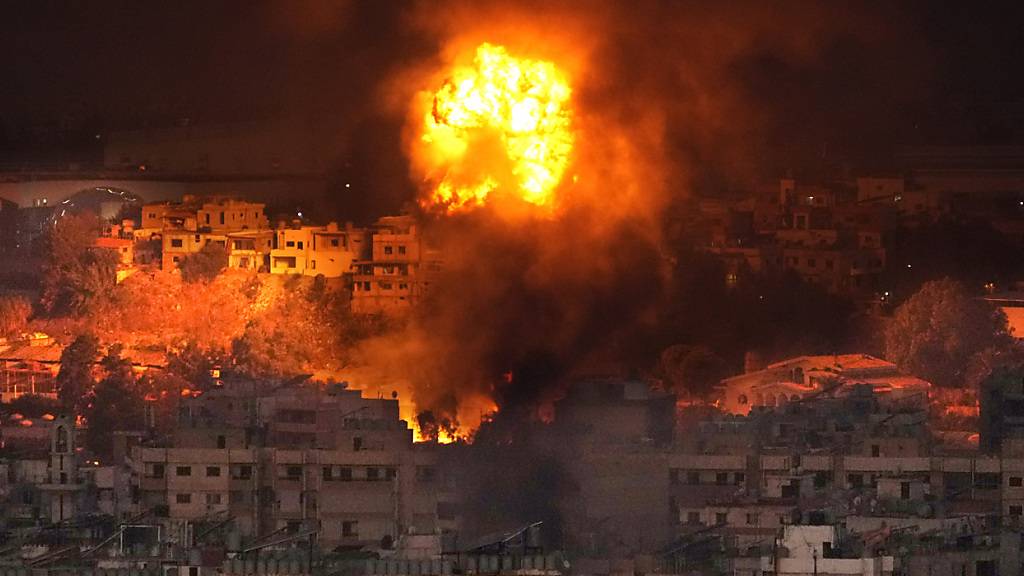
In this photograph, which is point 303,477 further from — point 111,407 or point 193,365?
point 193,365

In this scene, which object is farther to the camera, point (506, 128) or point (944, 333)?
point (944, 333)

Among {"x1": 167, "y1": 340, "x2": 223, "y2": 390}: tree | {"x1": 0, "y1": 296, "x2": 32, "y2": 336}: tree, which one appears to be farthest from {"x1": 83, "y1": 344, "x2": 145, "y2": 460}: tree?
{"x1": 0, "y1": 296, "x2": 32, "y2": 336}: tree

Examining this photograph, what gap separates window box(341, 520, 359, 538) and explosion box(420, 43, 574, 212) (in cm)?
629

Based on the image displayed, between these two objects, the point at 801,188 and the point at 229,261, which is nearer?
the point at 229,261

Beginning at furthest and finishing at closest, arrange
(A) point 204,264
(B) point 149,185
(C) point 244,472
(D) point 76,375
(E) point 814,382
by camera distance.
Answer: (B) point 149,185 → (A) point 204,264 → (D) point 76,375 → (E) point 814,382 → (C) point 244,472

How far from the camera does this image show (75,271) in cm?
5959

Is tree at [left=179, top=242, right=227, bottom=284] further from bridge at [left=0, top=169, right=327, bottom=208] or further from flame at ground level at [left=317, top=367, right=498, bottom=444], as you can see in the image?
flame at ground level at [left=317, top=367, right=498, bottom=444]

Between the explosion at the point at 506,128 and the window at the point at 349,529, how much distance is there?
20.6 ft

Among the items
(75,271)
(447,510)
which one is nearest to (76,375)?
(75,271)

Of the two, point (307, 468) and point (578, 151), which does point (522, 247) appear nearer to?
point (578, 151)

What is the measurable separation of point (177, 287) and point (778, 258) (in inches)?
240

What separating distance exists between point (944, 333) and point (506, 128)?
6.94 meters

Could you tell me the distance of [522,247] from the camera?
164 ft

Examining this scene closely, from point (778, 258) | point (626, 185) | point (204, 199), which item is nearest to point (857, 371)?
point (626, 185)
